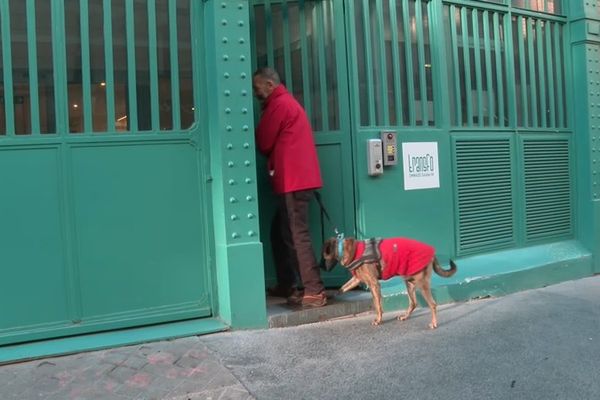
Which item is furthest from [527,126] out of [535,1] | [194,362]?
[194,362]

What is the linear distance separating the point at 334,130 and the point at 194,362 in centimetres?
263

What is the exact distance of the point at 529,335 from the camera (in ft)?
16.2

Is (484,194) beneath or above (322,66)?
beneath

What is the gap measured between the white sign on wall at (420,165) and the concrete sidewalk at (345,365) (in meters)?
1.46

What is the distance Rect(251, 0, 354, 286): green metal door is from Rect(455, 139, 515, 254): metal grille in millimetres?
1486

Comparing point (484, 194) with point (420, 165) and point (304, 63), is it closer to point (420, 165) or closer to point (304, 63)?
point (420, 165)

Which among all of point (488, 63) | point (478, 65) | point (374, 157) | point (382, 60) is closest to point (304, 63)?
point (382, 60)

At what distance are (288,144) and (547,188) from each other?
3823 millimetres

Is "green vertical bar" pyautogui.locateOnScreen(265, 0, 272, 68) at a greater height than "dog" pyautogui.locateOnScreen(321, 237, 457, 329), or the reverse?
"green vertical bar" pyautogui.locateOnScreen(265, 0, 272, 68)

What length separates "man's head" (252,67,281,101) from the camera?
5199 mm

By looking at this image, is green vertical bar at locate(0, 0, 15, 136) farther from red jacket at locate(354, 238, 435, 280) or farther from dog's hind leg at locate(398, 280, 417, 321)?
dog's hind leg at locate(398, 280, 417, 321)

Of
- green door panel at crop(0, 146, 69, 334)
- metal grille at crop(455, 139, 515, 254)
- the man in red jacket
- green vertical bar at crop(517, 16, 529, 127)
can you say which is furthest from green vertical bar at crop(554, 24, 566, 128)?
green door panel at crop(0, 146, 69, 334)

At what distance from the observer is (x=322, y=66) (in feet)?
18.8

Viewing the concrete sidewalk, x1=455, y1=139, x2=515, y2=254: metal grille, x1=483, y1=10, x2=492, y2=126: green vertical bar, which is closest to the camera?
the concrete sidewalk
